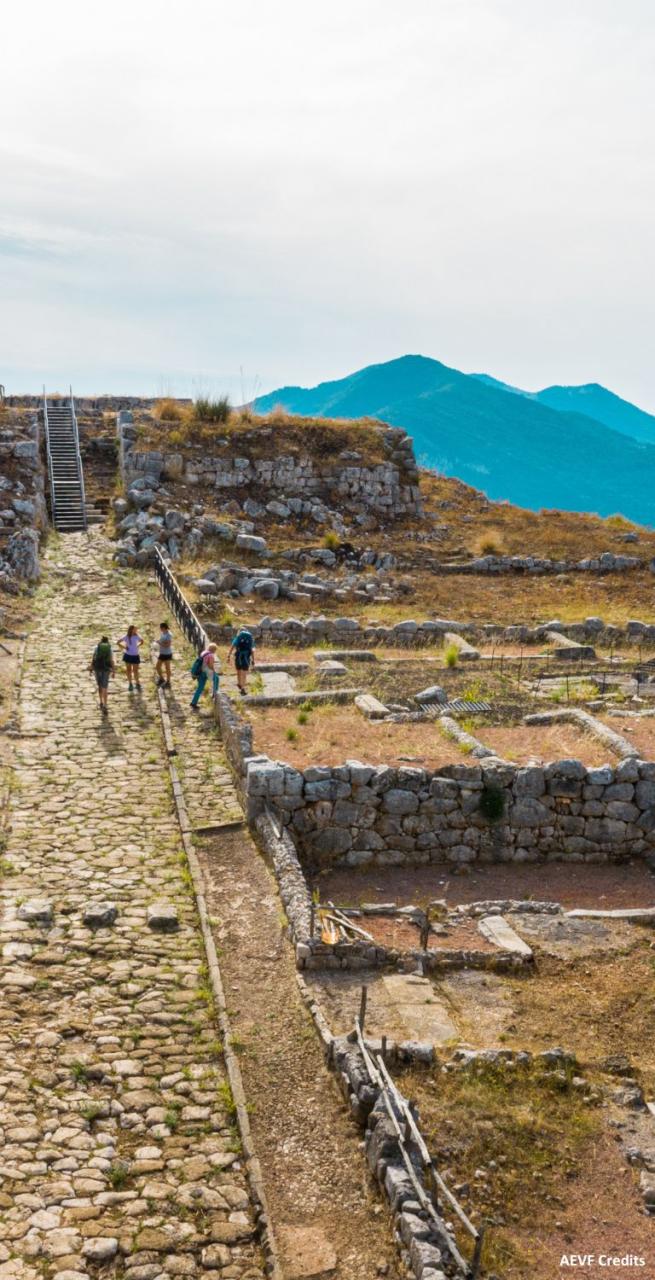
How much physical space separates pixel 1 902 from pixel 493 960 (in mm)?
5406

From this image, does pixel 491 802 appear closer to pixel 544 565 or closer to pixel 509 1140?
pixel 509 1140

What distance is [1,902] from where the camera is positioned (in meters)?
10.9

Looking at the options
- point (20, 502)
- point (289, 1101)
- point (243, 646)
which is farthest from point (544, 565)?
point (289, 1101)

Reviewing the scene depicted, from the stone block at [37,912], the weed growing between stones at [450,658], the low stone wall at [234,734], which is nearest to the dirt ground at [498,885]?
the low stone wall at [234,734]

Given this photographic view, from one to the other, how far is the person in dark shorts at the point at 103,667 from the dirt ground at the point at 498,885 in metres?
6.12

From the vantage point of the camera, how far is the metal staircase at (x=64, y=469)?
3275cm

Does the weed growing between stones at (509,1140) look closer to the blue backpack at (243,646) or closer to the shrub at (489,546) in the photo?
the blue backpack at (243,646)

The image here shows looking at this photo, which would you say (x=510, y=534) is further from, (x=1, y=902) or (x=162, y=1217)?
(x=162, y=1217)

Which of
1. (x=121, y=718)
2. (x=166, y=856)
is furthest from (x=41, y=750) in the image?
(x=166, y=856)

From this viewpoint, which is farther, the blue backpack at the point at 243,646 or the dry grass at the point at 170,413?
the dry grass at the point at 170,413

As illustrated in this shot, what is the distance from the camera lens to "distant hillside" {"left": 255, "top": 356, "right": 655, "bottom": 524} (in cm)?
10669

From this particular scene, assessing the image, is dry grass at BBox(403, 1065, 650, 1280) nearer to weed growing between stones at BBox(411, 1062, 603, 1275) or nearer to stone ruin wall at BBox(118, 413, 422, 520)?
weed growing between stones at BBox(411, 1062, 603, 1275)

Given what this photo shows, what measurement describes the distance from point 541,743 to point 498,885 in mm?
3137

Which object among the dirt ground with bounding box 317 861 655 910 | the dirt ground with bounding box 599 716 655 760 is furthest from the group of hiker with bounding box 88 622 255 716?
the dirt ground with bounding box 599 716 655 760
